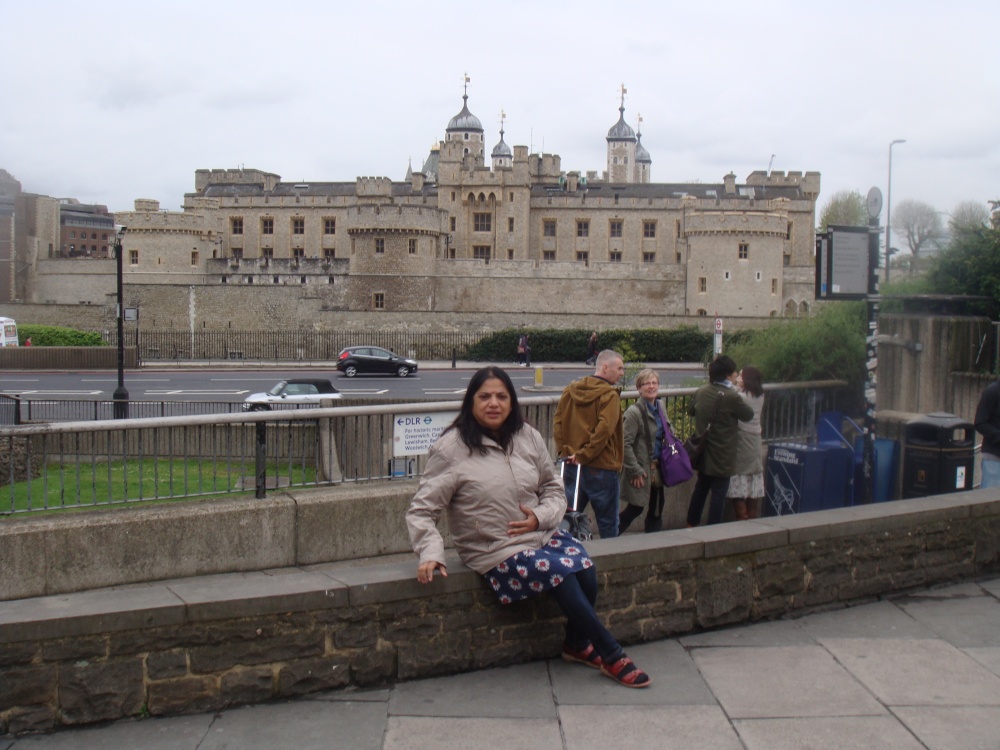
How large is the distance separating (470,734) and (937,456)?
5.45m

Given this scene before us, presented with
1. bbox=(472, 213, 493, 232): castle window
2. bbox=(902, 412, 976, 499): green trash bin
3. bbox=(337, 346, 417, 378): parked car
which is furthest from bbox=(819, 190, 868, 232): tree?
bbox=(902, 412, 976, 499): green trash bin

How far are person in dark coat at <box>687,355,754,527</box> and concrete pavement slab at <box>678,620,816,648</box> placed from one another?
6.70 feet

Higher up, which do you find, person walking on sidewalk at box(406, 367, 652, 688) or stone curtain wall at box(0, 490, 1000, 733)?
person walking on sidewalk at box(406, 367, 652, 688)

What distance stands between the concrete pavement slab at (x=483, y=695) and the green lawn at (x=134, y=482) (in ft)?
9.94

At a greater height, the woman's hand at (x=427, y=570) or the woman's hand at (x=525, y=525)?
the woman's hand at (x=525, y=525)

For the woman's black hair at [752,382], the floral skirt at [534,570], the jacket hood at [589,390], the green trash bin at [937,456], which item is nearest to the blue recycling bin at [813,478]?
the green trash bin at [937,456]

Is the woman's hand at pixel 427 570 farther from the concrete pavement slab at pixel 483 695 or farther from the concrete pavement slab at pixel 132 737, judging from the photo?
the concrete pavement slab at pixel 132 737

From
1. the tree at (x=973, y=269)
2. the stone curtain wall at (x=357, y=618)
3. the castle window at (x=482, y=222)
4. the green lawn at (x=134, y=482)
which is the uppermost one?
the castle window at (x=482, y=222)

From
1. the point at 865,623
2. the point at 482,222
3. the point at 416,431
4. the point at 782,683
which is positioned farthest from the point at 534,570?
the point at 482,222

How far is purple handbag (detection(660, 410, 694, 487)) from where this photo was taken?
7969 mm

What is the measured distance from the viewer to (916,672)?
208 inches

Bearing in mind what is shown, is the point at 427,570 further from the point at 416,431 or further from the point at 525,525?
the point at 416,431

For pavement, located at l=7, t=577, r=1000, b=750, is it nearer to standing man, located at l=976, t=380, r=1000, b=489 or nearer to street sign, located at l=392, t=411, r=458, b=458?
standing man, located at l=976, t=380, r=1000, b=489

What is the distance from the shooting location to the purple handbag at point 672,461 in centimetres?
797
